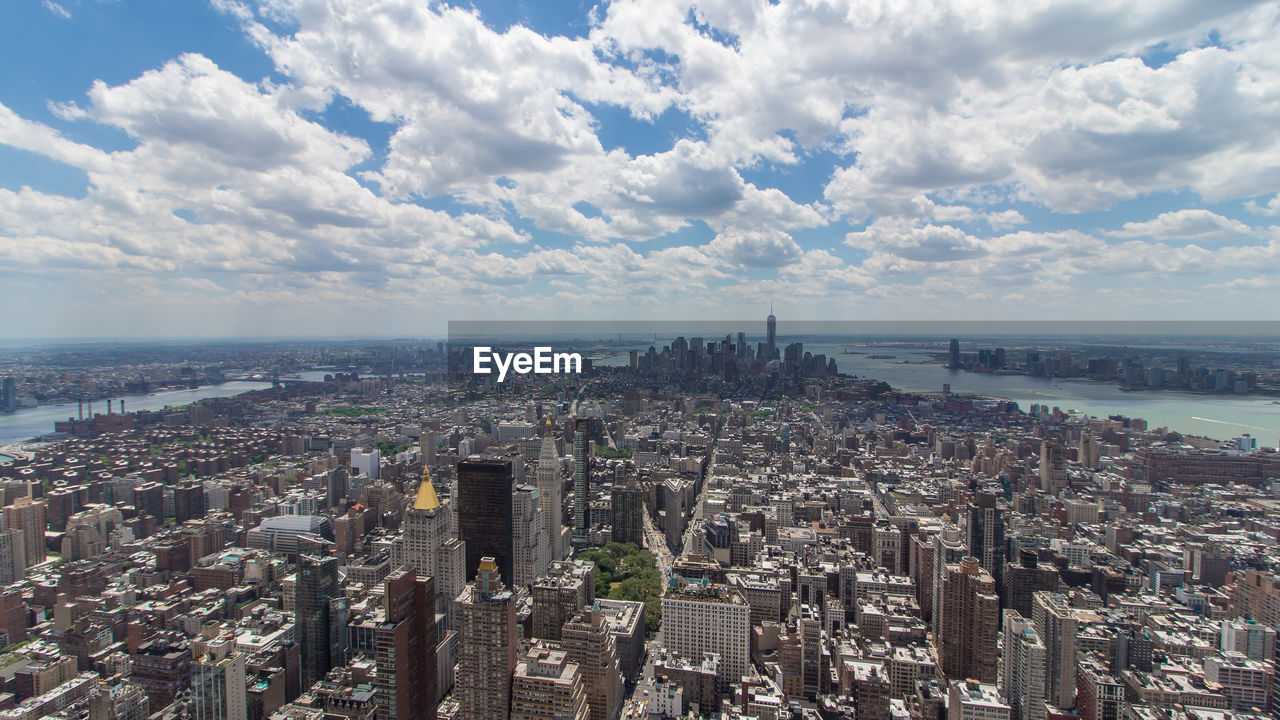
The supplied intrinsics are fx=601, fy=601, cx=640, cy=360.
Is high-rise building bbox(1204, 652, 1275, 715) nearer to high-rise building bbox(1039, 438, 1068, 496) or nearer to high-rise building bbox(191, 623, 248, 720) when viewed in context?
high-rise building bbox(1039, 438, 1068, 496)

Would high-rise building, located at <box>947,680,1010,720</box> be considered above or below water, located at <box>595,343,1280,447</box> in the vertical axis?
below

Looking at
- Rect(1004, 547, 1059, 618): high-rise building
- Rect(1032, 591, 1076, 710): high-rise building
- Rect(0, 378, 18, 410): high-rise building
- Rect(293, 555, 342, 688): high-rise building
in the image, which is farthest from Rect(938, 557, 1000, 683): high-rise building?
Rect(0, 378, 18, 410): high-rise building

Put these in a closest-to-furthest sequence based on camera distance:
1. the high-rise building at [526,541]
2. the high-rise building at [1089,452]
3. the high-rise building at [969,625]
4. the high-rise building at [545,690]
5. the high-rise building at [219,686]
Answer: the high-rise building at [545,690], the high-rise building at [219,686], the high-rise building at [969,625], the high-rise building at [526,541], the high-rise building at [1089,452]

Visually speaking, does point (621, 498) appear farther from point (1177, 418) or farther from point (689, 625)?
point (1177, 418)

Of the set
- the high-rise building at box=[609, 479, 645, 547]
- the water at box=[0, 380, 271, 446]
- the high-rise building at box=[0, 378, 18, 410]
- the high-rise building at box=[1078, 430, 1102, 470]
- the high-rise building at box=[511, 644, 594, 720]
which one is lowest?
the high-rise building at box=[609, 479, 645, 547]

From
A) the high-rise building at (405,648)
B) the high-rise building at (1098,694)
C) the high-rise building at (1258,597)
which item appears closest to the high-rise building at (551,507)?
the high-rise building at (405,648)

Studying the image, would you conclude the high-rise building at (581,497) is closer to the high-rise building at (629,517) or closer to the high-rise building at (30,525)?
the high-rise building at (629,517)
